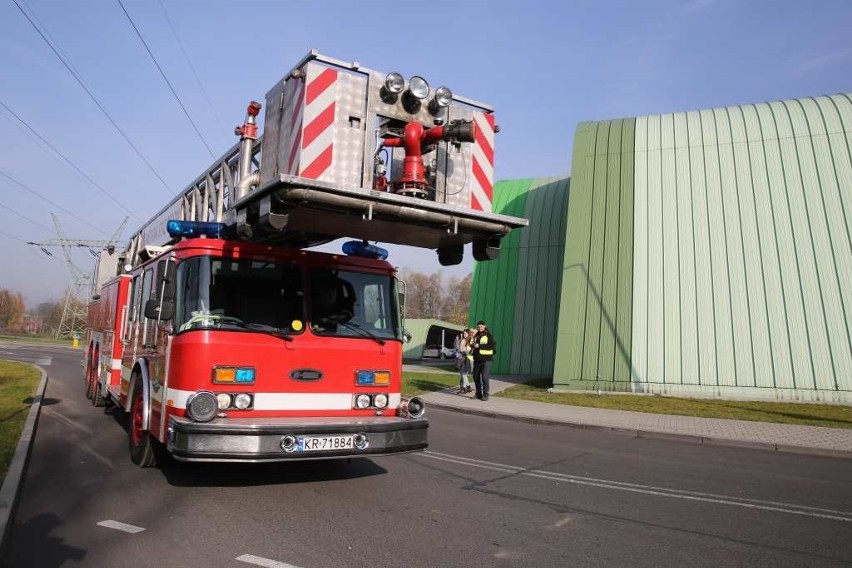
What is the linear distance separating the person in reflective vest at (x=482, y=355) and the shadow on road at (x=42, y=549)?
1125cm

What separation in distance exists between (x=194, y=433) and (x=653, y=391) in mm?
14721

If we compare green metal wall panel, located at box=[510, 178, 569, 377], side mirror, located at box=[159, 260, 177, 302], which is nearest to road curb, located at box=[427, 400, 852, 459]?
side mirror, located at box=[159, 260, 177, 302]

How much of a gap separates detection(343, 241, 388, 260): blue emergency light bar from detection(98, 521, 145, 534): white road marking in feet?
11.3

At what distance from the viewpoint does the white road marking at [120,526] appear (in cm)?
473

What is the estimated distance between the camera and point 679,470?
25.9 ft

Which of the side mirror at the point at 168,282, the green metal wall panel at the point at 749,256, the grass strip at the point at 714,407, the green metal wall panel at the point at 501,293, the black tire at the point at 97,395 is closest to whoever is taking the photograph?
the side mirror at the point at 168,282

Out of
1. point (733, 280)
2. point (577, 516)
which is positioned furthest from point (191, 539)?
point (733, 280)

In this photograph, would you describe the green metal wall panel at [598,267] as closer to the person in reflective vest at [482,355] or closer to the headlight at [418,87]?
the person in reflective vest at [482,355]

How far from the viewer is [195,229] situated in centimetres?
644

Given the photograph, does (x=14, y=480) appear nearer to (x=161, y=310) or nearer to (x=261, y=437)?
(x=161, y=310)

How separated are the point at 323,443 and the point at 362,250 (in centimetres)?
238

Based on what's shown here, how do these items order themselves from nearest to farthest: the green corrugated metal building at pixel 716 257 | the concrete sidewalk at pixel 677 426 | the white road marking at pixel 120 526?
the white road marking at pixel 120 526
the concrete sidewalk at pixel 677 426
the green corrugated metal building at pixel 716 257

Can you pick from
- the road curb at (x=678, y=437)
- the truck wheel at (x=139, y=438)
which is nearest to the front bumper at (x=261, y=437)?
the truck wheel at (x=139, y=438)

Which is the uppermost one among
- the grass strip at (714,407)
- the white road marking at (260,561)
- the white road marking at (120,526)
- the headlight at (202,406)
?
the headlight at (202,406)
